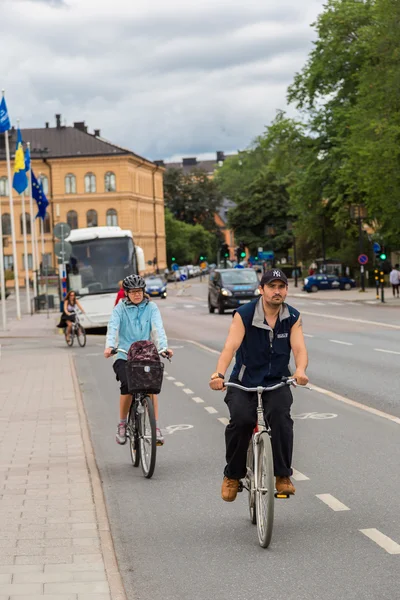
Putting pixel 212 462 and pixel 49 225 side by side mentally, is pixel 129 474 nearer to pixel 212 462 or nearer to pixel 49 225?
pixel 212 462

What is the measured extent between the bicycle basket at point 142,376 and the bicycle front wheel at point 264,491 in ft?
9.41

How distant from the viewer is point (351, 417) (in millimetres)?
13297

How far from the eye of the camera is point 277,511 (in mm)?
8016

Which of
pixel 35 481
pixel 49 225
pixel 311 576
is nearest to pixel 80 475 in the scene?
pixel 35 481

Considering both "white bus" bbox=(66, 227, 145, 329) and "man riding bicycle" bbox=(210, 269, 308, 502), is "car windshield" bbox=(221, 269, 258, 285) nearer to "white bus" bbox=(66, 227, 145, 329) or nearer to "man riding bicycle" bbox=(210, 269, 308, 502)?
"white bus" bbox=(66, 227, 145, 329)

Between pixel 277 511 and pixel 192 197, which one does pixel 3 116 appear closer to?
pixel 277 511

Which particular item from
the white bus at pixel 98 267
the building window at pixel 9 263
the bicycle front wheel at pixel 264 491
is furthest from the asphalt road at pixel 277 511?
the building window at pixel 9 263

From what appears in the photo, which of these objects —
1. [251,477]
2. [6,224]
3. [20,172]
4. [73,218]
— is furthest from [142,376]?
[73,218]

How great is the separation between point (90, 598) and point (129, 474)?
437cm

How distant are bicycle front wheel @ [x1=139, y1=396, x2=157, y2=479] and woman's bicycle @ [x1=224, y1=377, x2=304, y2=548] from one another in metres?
2.24

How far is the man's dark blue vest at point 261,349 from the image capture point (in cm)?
726

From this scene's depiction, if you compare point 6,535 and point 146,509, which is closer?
point 6,535

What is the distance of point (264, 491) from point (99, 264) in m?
31.3

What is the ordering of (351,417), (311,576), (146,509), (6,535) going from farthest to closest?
(351,417) → (146,509) → (6,535) → (311,576)
